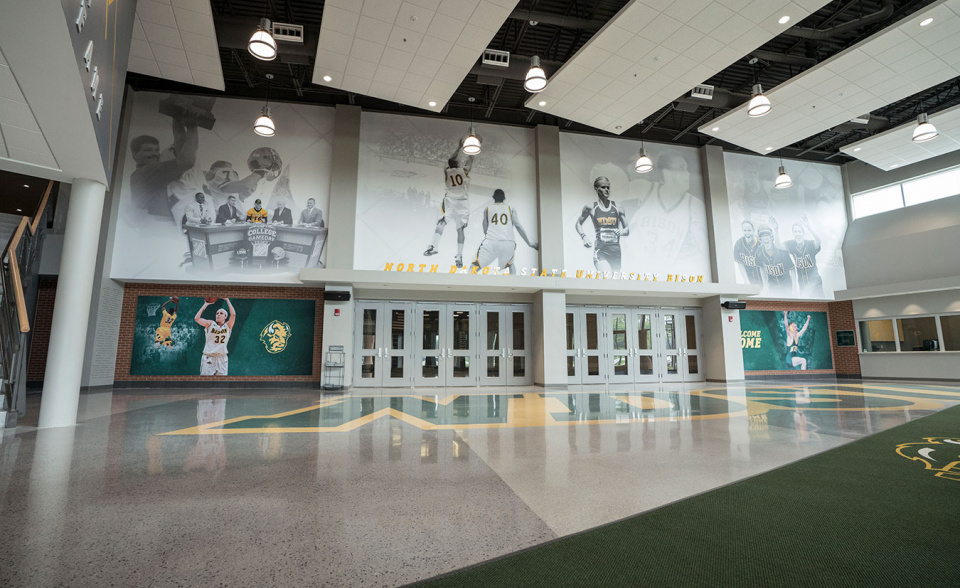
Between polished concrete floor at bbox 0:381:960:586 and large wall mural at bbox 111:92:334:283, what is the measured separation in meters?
5.52

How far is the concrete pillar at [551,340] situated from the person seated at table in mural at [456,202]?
264 centimetres

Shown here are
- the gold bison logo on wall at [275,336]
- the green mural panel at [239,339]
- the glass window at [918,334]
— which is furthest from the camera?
the glass window at [918,334]

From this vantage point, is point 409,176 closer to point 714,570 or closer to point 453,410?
point 453,410

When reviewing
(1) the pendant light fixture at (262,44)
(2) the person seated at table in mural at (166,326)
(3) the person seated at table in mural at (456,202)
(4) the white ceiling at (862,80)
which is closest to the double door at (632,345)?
(3) the person seated at table in mural at (456,202)

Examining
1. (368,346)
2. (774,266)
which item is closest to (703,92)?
(774,266)

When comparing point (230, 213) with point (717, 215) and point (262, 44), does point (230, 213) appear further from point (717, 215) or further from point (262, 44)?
point (717, 215)

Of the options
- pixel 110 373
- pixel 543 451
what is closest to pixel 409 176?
pixel 110 373

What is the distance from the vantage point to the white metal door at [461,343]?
12.5m

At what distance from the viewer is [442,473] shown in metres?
3.52

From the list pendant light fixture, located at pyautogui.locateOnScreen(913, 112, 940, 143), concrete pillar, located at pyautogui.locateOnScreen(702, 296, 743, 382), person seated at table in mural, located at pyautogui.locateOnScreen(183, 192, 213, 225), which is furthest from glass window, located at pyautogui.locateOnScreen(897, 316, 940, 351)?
person seated at table in mural, located at pyautogui.locateOnScreen(183, 192, 213, 225)

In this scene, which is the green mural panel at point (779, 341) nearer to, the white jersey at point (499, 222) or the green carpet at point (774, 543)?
the white jersey at point (499, 222)

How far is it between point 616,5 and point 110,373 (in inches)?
564

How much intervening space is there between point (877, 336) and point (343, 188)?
17591mm

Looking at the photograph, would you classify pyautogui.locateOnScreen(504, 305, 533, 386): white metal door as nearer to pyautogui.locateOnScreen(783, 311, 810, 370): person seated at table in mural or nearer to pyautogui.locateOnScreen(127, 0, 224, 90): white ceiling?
pyautogui.locateOnScreen(127, 0, 224, 90): white ceiling
